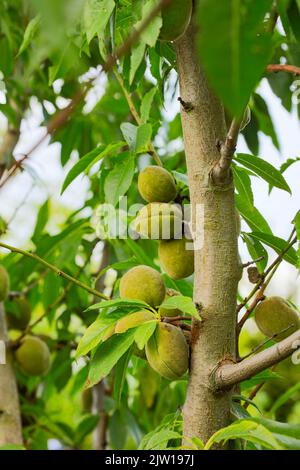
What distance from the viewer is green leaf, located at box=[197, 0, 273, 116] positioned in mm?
302

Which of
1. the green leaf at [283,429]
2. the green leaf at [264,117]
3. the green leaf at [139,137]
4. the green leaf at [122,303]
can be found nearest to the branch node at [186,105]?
the green leaf at [139,137]

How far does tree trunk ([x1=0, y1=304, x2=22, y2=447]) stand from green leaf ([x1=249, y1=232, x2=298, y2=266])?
1.91 ft

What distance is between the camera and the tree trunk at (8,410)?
44.6 inches

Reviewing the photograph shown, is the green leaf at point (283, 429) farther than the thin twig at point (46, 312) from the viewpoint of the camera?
No

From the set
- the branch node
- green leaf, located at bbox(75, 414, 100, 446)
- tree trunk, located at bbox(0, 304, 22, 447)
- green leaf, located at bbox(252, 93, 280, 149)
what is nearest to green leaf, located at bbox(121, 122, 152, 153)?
the branch node

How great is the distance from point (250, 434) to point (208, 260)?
206mm

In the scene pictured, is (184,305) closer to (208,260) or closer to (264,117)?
(208,260)

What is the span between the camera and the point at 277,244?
0.80m

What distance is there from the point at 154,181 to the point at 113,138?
79 centimetres

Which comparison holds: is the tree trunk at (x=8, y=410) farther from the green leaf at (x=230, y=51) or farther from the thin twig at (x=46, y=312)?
the green leaf at (x=230, y=51)

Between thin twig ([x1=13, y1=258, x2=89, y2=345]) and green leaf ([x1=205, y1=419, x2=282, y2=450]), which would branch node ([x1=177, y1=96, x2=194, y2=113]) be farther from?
thin twig ([x1=13, y1=258, x2=89, y2=345])

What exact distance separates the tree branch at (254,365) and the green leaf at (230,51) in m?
0.28

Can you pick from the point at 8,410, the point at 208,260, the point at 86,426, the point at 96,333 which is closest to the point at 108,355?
the point at 96,333

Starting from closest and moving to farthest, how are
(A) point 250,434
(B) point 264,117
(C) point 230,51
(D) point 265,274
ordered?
1. (C) point 230,51
2. (A) point 250,434
3. (D) point 265,274
4. (B) point 264,117
